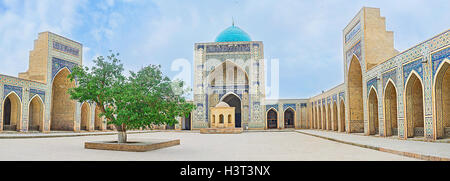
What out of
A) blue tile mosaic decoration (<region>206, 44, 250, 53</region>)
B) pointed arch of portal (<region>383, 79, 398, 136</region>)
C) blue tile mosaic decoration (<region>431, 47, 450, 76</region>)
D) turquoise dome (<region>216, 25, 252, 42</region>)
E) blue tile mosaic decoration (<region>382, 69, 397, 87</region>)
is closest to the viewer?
blue tile mosaic decoration (<region>431, 47, 450, 76</region>)

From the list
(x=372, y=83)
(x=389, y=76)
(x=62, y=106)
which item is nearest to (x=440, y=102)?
(x=389, y=76)

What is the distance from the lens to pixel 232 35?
23.9 m

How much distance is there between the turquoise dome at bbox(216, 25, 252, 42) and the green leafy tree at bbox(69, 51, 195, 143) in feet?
53.9

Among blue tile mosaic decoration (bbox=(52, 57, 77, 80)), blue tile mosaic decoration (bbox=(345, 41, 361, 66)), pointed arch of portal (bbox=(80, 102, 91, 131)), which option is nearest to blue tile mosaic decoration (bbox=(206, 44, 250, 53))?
blue tile mosaic decoration (bbox=(345, 41, 361, 66))

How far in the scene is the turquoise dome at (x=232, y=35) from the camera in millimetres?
23766

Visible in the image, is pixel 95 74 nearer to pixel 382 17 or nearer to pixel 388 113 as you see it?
pixel 388 113

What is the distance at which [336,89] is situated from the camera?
55.4 ft

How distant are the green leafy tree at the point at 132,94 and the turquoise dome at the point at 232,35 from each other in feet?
53.9

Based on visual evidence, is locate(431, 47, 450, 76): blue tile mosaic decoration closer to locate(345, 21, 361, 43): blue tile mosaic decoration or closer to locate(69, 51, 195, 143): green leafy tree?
locate(345, 21, 361, 43): blue tile mosaic decoration

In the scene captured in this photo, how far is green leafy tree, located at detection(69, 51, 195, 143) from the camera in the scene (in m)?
6.79

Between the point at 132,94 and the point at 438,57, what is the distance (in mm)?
7671

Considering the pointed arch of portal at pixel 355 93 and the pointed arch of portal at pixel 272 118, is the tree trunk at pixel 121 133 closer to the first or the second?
the pointed arch of portal at pixel 355 93
